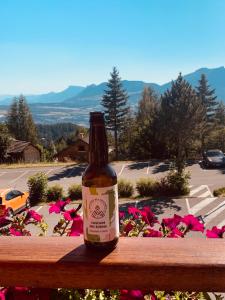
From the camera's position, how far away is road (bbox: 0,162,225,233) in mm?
17016

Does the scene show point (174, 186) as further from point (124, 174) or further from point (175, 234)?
point (175, 234)

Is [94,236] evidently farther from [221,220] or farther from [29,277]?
[221,220]

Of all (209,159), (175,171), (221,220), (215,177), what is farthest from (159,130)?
(221,220)

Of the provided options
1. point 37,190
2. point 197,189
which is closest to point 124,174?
point 197,189

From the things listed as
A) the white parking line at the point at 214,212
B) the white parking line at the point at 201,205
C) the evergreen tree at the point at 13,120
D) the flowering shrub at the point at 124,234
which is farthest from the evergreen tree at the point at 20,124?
the flowering shrub at the point at 124,234

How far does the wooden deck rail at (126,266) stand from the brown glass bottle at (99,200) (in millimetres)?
58

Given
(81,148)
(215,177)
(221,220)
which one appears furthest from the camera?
(81,148)

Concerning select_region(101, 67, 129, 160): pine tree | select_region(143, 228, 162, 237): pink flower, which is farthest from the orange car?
select_region(101, 67, 129, 160): pine tree

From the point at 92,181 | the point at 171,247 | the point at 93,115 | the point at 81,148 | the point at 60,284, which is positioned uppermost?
the point at 93,115

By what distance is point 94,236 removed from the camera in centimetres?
151

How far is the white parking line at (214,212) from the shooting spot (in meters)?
16.0

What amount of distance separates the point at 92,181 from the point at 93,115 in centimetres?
27

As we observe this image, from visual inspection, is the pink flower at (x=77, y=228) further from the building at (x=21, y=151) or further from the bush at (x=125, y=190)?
the building at (x=21, y=151)

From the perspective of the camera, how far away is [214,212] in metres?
16.9
